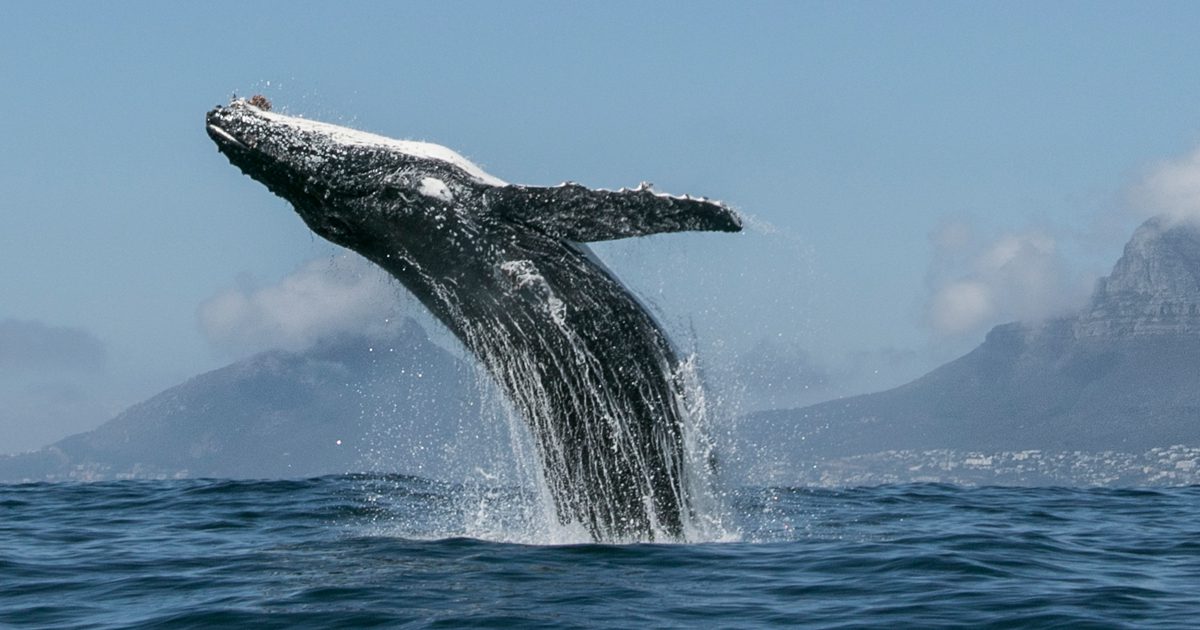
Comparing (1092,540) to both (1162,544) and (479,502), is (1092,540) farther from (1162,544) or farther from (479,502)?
(479,502)

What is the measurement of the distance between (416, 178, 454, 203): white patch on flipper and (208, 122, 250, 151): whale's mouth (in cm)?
164

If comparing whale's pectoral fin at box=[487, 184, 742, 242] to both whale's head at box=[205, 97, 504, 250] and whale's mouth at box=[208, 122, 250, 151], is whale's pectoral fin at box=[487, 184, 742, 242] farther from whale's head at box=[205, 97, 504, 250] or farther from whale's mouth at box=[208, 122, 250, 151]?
whale's mouth at box=[208, 122, 250, 151]

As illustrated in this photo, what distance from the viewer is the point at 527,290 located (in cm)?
1297

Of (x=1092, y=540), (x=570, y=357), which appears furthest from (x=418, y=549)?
(x=1092, y=540)

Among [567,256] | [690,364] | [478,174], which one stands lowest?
[690,364]

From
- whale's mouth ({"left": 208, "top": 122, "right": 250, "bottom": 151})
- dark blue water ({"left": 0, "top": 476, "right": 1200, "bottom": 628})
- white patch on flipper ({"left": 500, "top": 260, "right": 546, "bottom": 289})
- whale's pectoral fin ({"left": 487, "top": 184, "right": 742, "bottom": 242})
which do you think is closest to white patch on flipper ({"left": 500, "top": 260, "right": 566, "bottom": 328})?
white patch on flipper ({"left": 500, "top": 260, "right": 546, "bottom": 289})

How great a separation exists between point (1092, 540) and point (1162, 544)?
2.33 feet

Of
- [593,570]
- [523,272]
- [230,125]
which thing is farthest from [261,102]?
[593,570]

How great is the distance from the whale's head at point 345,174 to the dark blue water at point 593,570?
3.04m

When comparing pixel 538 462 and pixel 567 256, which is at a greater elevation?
pixel 567 256

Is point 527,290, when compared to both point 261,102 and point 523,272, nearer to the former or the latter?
point 523,272

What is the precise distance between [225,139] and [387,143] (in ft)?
4.76

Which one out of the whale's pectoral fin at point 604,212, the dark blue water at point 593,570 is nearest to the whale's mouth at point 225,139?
the whale's pectoral fin at point 604,212

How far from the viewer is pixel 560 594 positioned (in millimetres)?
11180
